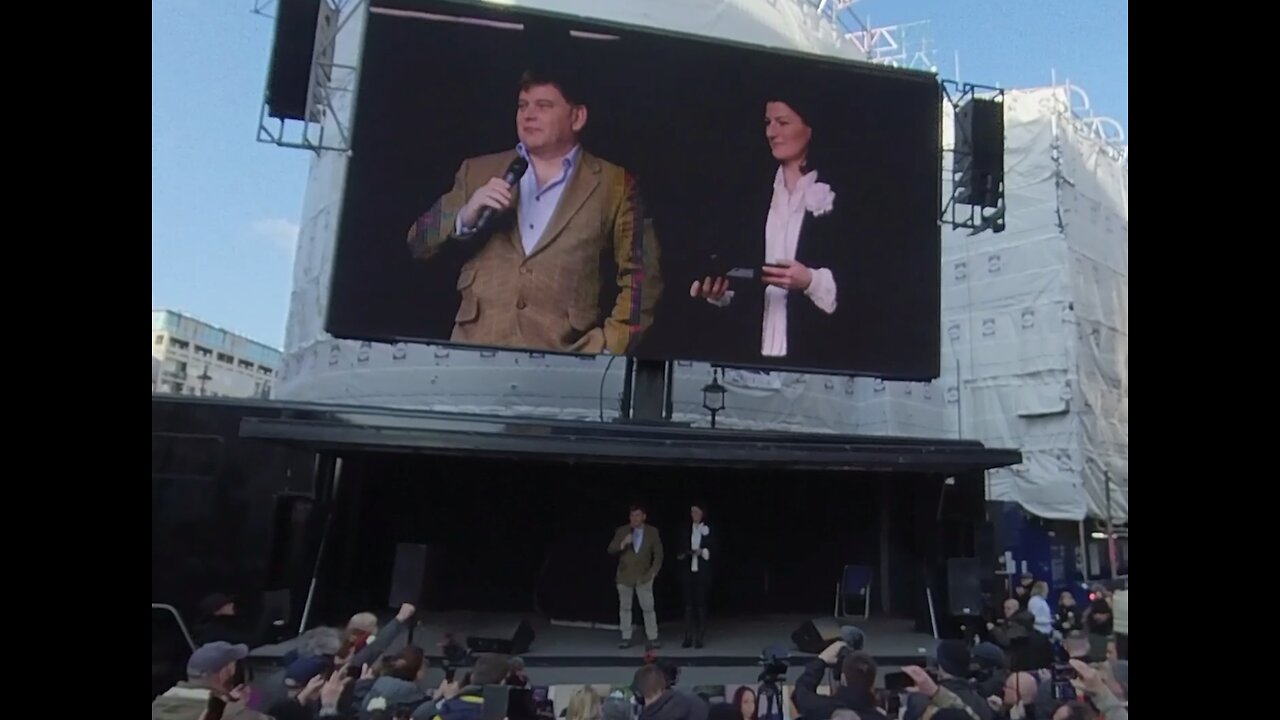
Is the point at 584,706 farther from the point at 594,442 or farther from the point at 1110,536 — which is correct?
the point at 1110,536

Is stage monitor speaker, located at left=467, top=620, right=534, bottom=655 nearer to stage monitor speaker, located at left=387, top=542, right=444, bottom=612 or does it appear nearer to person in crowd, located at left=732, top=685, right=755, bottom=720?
stage monitor speaker, located at left=387, top=542, right=444, bottom=612

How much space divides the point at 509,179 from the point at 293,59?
12.2ft

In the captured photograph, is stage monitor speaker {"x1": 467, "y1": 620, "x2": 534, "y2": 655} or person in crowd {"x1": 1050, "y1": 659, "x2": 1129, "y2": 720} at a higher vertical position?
person in crowd {"x1": 1050, "y1": 659, "x2": 1129, "y2": 720}

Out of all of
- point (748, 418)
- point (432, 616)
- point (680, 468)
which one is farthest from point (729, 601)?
point (748, 418)

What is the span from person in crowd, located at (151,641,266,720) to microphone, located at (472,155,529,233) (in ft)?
21.6

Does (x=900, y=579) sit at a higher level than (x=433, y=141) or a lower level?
lower

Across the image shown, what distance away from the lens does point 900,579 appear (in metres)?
12.1

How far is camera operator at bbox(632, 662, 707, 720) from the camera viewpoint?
519 centimetres

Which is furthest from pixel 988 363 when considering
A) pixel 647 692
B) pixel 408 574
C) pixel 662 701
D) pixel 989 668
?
pixel 662 701

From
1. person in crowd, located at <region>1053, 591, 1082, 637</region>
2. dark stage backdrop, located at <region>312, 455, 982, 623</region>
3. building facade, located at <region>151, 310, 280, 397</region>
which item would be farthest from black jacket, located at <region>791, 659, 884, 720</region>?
building facade, located at <region>151, 310, 280, 397</region>

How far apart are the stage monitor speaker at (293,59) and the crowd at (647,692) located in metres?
8.23

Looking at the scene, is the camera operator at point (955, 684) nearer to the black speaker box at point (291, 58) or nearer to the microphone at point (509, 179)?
the microphone at point (509, 179)
